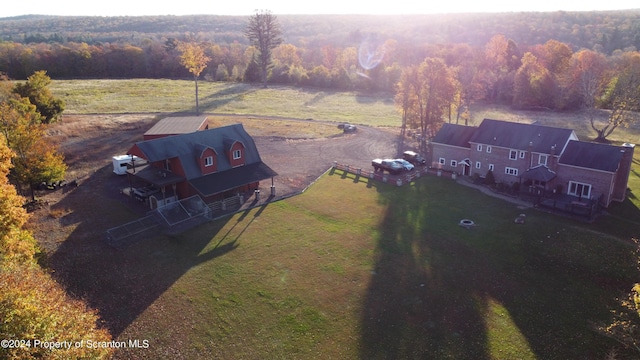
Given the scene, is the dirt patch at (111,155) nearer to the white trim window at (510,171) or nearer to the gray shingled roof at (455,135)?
the gray shingled roof at (455,135)

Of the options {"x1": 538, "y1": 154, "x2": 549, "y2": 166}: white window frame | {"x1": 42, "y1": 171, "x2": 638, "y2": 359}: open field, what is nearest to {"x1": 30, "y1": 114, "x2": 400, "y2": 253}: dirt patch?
{"x1": 42, "y1": 171, "x2": 638, "y2": 359}: open field

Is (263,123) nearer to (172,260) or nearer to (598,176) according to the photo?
(172,260)

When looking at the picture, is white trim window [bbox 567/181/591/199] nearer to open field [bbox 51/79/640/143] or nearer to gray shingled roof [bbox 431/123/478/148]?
gray shingled roof [bbox 431/123/478/148]

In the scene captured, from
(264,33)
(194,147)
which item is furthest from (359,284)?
(264,33)

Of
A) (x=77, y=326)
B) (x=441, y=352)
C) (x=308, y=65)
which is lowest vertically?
(x=441, y=352)

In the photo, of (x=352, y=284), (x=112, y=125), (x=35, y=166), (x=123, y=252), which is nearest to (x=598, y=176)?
(x=352, y=284)

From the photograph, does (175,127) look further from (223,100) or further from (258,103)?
(223,100)
